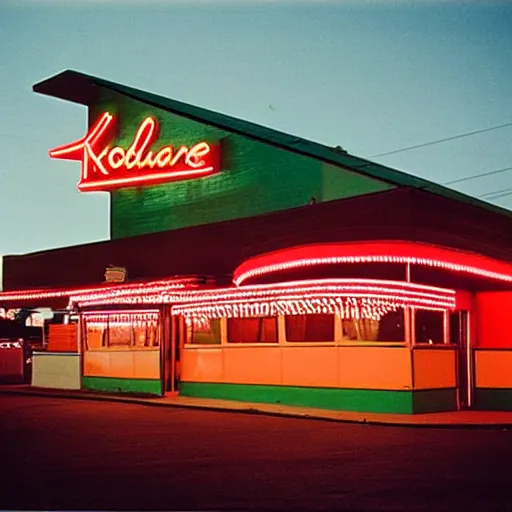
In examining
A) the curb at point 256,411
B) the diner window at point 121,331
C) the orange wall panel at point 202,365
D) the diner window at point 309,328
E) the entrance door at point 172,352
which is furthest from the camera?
the diner window at point 121,331

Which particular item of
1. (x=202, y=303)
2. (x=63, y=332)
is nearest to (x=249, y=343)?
(x=202, y=303)

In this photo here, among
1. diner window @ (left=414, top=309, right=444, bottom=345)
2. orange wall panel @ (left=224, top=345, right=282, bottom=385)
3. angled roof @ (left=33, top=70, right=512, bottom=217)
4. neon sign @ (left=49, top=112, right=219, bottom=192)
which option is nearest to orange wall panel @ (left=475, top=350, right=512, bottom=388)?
diner window @ (left=414, top=309, right=444, bottom=345)

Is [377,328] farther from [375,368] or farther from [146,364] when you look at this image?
[146,364]

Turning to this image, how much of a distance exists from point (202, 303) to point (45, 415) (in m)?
4.89

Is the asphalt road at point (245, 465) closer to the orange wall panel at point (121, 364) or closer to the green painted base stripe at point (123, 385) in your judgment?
the green painted base stripe at point (123, 385)

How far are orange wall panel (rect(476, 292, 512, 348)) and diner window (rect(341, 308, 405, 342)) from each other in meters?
2.94

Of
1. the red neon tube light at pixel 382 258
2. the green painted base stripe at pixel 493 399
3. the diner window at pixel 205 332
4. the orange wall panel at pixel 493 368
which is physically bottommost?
the green painted base stripe at pixel 493 399

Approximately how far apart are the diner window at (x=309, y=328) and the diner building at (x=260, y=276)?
0.11 feet

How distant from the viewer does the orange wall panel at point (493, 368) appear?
20484 millimetres

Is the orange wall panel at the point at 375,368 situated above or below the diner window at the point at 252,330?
below

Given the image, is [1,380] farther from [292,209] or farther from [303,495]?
[303,495]

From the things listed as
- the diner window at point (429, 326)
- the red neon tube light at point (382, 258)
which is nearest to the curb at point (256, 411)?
the diner window at point (429, 326)

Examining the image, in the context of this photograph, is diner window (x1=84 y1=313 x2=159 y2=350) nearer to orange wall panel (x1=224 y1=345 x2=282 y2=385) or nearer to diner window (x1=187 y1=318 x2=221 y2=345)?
diner window (x1=187 y1=318 x2=221 y2=345)

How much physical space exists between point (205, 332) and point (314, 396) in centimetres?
429
